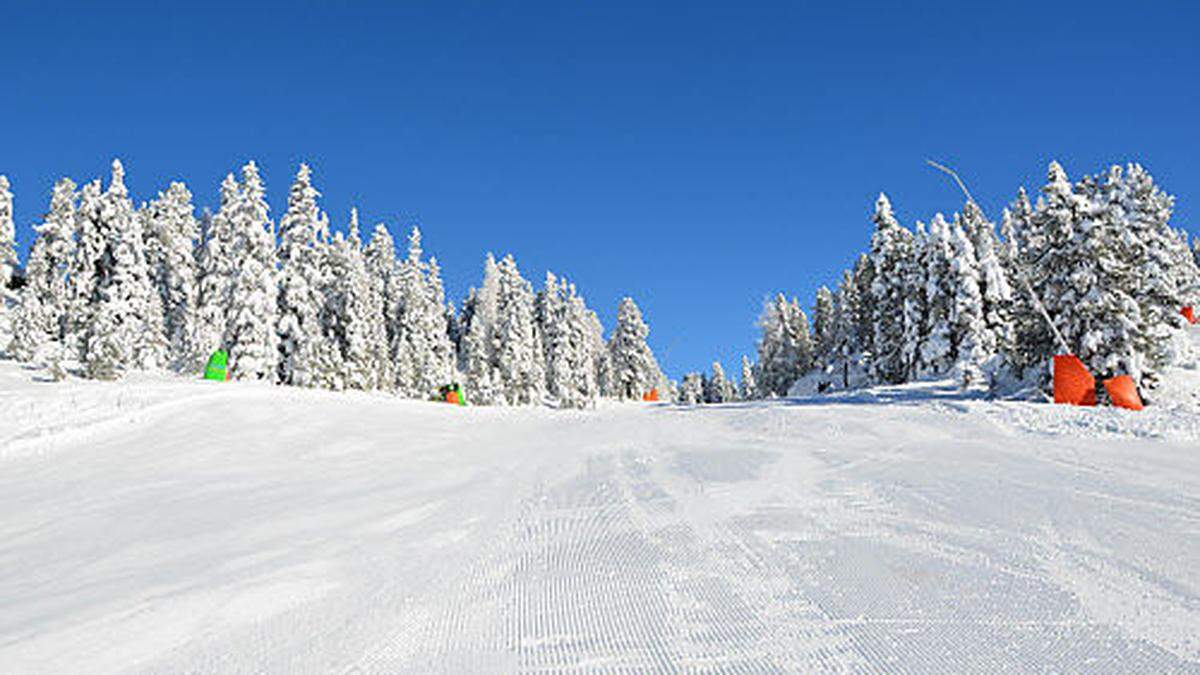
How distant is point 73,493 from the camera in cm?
847

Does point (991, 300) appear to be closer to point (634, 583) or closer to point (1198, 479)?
point (1198, 479)

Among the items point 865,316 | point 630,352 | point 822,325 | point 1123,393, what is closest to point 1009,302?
point 1123,393

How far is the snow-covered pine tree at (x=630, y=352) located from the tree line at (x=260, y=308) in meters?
0.17

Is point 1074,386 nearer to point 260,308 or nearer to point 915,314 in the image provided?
point 915,314

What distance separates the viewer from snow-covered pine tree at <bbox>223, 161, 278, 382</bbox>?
1409 inches

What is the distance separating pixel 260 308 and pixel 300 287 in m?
3.17

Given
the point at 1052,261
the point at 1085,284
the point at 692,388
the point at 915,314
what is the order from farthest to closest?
the point at 692,388
the point at 915,314
the point at 1052,261
the point at 1085,284

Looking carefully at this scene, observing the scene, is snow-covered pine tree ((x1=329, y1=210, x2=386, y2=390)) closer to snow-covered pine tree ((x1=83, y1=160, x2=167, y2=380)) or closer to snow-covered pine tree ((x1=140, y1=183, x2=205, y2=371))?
snow-covered pine tree ((x1=83, y1=160, x2=167, y2=380))

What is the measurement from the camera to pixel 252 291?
3631 cm

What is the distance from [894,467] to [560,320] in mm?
65944

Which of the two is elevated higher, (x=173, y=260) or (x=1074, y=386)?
(x=173, y=260)

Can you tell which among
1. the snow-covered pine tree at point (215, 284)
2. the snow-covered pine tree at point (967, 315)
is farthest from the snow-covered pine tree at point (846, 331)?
the snow-covered pine tree at point (215, 284)

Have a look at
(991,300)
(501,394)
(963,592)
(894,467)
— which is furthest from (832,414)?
(501,394)

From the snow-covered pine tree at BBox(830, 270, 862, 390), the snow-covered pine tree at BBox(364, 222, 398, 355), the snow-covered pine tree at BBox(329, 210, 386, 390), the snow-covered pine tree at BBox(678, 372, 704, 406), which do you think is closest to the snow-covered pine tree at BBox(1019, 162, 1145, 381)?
the snow-covered pine tree at BBox(830, 270, 862, 390)
